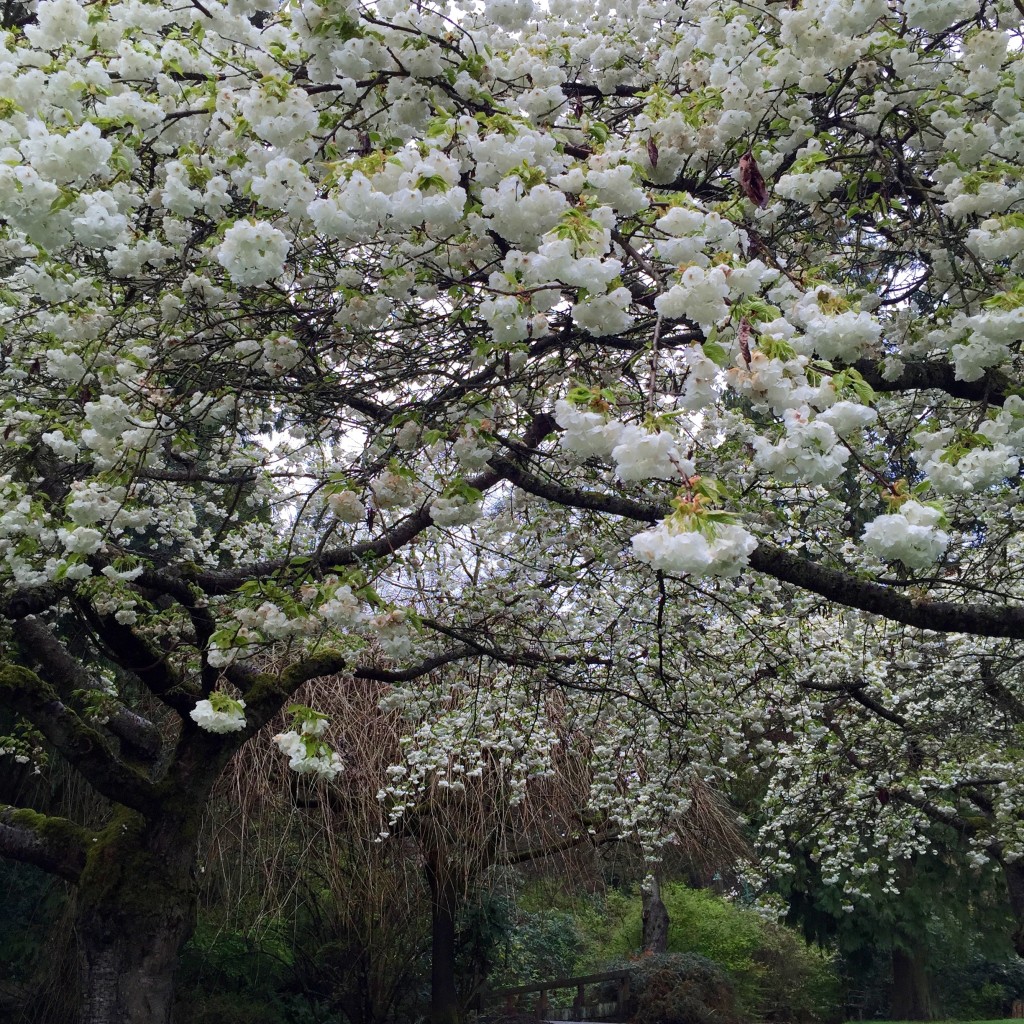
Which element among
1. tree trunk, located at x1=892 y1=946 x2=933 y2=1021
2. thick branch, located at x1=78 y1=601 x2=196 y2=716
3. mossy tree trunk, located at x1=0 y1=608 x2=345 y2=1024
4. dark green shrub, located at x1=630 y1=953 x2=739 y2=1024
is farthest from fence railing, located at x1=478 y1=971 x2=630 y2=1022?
thick branch, located at x1=78 y1=601 x2=196 y2=716

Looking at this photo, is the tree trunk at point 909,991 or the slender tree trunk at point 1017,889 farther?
the tree trunk at point 909,991

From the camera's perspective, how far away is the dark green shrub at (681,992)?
11.0 meters

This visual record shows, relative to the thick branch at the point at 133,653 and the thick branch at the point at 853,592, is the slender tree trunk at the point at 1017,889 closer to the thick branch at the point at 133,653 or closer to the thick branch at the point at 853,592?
the thick branch at the point at 853,592

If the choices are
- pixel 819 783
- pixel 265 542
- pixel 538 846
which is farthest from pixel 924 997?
pixel 265 542

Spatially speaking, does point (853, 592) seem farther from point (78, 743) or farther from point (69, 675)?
point (69, 675)

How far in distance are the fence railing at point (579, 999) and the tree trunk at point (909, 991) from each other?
4485mm

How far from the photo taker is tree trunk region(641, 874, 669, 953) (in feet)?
47.6

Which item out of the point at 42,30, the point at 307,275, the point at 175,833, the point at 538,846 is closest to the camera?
the point at 42,30

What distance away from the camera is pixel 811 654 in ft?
21.5

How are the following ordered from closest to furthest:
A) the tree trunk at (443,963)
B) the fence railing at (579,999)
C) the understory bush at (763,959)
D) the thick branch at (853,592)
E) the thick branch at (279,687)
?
the thick branch at (853,592)
the thick branch at (279,687)
the tree trunk at (443,963)
the fence railing at (579,999)
the understory bush at (763,959)

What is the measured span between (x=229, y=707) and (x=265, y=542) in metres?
3.92

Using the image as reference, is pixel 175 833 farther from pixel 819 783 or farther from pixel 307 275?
pixel 819 783

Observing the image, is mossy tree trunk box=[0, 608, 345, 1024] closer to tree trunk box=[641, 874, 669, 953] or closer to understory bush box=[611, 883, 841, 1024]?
understory bush box=[611, 883, 841, 1024]

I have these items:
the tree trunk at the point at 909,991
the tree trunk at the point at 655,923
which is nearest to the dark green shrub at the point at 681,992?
the tree trunk at the point at 655,923
